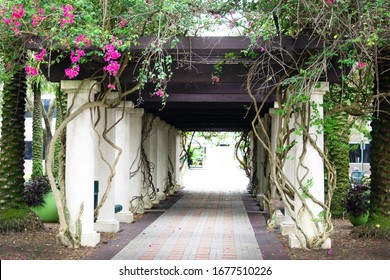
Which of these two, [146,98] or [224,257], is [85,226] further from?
[146,98]

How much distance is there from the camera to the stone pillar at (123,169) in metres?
14.4

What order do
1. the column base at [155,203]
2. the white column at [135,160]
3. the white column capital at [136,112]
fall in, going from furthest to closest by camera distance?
the column base at [155,203] → the white column at [135,160] → the white column capital at [136,112]

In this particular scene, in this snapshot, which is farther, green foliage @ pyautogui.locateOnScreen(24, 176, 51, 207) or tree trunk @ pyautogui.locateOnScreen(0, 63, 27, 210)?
green foliage @ pyautogui.locateOnScreen(24, 176, 51, 207)

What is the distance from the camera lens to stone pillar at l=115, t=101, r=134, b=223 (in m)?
14.4

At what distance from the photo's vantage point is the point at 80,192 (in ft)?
33.7

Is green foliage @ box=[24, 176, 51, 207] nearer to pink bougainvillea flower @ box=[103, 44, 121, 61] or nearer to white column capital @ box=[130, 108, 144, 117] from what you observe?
white column capital @ box=[130, 108, 144, 117]

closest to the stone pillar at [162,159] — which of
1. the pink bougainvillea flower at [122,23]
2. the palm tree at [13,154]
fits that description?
the palm tree at [13,154]

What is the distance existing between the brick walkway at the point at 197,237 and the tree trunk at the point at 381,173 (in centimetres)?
230

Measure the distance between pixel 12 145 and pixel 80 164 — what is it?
8.13ft

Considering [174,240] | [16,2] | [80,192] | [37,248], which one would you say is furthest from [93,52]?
[174,240]

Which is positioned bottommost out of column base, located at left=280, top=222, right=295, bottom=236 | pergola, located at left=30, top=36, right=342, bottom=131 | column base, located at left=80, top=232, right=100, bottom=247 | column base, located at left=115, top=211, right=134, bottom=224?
column base, located at left=115, top=211, right=134, bottom=224

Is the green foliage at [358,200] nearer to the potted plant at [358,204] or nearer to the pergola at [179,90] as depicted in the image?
the potted plant at [358,204]

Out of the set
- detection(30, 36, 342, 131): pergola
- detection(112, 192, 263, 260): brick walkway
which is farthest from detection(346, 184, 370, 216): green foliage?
detection(30, 36, 342, 131): pergola

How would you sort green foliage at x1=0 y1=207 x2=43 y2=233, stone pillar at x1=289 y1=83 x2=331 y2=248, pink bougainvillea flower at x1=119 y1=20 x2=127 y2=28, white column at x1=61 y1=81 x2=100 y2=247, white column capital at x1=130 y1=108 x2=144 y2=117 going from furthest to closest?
white column capital at x1=130 y1=108 x2=144 y2=117 → green foliage at x1=0 y1=207 x2=43 y2=233 → white column at x1=61 y1=81 x2=100 y2=247 → stone pillar at x1=289 y1=83 x2=331 y2=248 → pink bougainvillea flower at x1=119 y1=20 x2=127 y2=28
